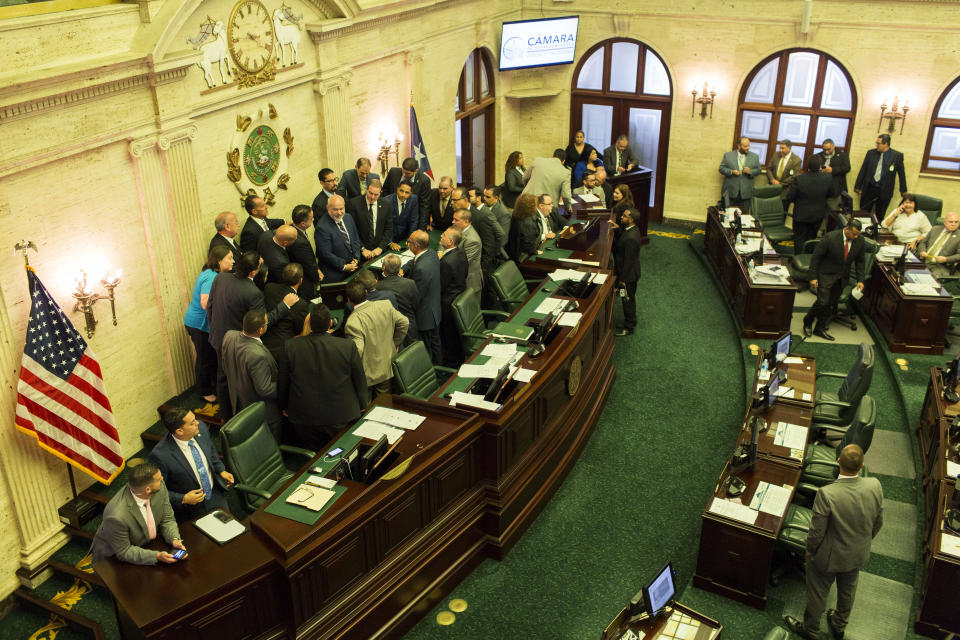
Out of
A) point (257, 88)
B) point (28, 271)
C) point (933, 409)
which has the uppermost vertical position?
point (257, 88)

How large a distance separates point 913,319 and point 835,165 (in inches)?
157

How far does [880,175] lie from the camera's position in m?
12.6

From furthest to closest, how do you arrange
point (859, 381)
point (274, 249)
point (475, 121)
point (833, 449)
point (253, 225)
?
point (475, 121), point (253, 225), point (274, 249), point (859, 381), point (833, 449)

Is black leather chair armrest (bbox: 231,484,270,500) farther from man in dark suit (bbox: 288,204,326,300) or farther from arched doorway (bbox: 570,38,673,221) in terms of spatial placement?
arched doorway (bbox: 570,38,673,221)

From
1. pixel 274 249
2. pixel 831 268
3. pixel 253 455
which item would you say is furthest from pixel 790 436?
pixel 274 249

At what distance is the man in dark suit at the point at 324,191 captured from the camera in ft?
30.4

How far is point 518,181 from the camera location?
1204 cm

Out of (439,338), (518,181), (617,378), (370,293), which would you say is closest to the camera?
(370,293)

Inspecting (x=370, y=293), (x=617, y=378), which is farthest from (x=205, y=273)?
(x=617, y=378)

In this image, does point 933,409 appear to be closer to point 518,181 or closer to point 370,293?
point 370,293

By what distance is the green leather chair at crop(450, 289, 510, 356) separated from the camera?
26.6 feet

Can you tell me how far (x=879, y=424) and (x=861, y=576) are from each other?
97.7 inches

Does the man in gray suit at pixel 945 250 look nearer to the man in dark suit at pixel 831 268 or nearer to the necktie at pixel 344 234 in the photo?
the man in dark suit at pixel 831 268

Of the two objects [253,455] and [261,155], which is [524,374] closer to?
[253,455]
